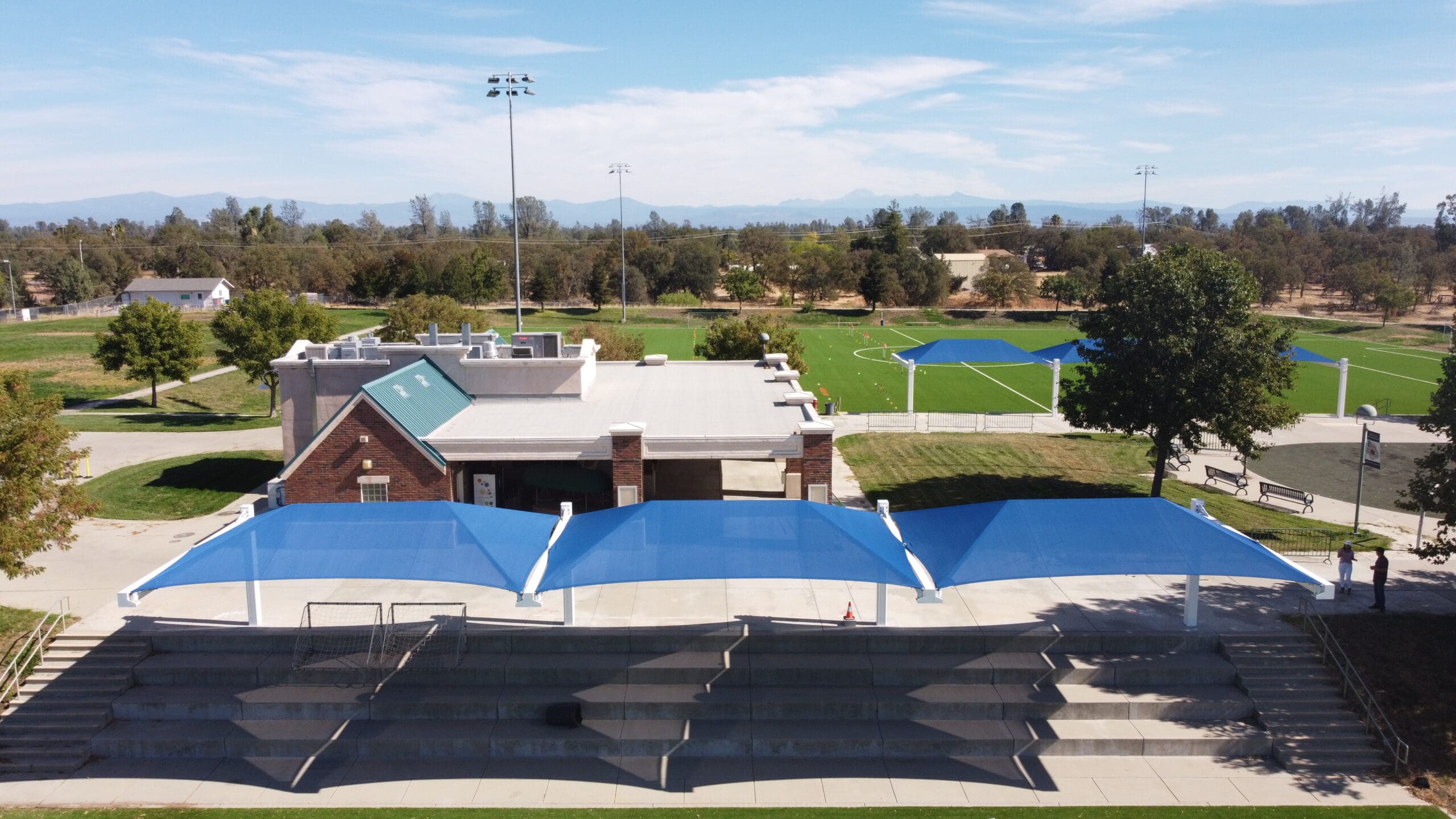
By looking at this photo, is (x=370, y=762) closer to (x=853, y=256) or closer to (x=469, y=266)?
(x=469, y=266)

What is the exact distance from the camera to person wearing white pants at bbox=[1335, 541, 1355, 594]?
21625mm

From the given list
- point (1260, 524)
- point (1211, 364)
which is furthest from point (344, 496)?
point (1260, 524)

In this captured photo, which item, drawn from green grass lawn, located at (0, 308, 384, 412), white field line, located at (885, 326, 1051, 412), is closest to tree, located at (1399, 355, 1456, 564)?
white field line, located at (885, 326, 1051, 412)

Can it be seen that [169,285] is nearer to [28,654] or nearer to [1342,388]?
[28,654]

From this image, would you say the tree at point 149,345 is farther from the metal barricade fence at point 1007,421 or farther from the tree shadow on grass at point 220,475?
the metal barricade fence at point 1007,421

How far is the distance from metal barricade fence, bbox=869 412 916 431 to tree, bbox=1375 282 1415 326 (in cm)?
6708

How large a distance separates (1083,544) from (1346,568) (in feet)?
28.5

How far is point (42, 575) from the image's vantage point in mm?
23141

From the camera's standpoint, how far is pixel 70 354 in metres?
66.3

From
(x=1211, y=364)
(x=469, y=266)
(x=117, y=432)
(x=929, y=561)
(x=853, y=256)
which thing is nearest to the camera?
(x=929, y=561)

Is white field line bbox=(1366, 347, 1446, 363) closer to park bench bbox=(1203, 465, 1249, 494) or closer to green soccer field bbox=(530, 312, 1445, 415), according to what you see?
green soccer field bbox=(530, 312, 1445, 415)

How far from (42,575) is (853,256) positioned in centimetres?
10663

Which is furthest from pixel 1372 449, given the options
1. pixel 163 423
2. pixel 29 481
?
pixel 163 423

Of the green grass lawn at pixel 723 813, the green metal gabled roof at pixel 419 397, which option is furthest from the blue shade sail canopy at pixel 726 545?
the green metal gabled roof at pixel 419 397
